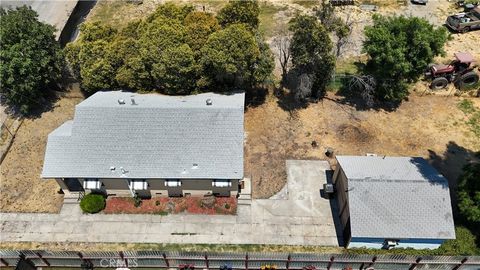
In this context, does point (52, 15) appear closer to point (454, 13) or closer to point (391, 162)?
point (391, 162)

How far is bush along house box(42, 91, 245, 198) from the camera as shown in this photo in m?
31.3

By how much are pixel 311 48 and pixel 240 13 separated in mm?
8235

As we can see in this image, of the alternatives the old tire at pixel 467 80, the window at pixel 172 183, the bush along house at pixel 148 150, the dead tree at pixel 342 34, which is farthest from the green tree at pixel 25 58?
the old tire at pixel 467 80

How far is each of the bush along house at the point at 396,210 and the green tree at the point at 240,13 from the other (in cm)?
1911

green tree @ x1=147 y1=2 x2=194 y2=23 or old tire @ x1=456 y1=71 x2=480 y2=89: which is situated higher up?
green tree @ x1=147 y1=2 x2=194 y2=23

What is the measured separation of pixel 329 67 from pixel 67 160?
25694 mm

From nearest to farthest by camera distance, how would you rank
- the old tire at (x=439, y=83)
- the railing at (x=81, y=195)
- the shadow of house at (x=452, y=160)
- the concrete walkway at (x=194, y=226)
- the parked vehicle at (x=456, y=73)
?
the concrete walkway at (x=194, y=226) < the railing at (x=81, y=195) < the shadow of house at (x=452, y=160) < the parked vehicle at (x=456, y=73) < the old tire at (x=439, y=83)

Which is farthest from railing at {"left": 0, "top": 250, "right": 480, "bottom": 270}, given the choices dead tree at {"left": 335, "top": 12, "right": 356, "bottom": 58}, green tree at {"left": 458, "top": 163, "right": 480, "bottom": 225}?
dead tree at {"left": 335, "top": 12, "right": 356, "bottom": 58}

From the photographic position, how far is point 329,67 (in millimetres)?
38344

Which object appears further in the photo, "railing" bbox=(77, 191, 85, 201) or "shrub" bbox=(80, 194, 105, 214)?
"railing" bbox=(77, 191, 85, 201)

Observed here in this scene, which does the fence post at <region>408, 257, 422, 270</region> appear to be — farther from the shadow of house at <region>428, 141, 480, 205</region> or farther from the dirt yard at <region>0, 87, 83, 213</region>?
the dirt yard at <region>0, 87, 83, 213</region>

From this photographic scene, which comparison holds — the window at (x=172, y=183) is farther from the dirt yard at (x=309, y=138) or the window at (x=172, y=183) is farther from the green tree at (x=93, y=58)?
the green tree at (x=93, y=58)

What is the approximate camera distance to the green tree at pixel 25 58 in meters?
36.8

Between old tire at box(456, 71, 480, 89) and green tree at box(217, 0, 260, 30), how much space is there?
75.7ft
